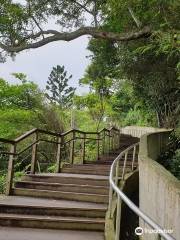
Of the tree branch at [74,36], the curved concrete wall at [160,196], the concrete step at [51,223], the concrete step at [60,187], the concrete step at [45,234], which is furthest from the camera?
the tree branch at [74,36]

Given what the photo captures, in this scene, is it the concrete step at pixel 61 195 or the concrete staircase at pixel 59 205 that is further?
the concrete step at pixel 61 195

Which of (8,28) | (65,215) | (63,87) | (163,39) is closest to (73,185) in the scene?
(65,215)

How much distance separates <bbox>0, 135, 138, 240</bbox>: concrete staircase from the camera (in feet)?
24.1

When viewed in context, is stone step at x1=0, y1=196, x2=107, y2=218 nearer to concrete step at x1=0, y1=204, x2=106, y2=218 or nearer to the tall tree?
concrete step at x1=0, y1=204, x2=106, y2=218

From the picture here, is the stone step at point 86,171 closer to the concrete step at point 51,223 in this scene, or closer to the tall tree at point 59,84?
the concrete step at point 51,223

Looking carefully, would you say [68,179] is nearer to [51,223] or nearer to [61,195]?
[61,195]

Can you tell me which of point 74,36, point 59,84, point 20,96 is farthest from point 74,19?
point 59,84

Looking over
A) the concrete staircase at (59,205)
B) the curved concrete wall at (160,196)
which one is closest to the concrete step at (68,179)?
the concrete staircase at (59,205)

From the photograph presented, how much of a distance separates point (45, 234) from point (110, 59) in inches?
822

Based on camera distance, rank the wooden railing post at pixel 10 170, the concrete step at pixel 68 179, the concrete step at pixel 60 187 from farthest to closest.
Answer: the concrete step at pixel 68 179
the concrete step at pixel 60 187
the wooden railing post at pixel 10 170

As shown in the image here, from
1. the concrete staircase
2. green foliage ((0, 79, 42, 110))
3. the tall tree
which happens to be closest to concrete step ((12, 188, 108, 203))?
the concrete staircase

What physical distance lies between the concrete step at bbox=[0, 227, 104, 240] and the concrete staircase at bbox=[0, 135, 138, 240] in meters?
0.02

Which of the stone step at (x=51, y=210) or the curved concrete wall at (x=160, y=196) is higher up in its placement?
the curved concrete wall at (x=160, y=196)

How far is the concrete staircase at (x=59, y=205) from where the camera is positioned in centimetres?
733
